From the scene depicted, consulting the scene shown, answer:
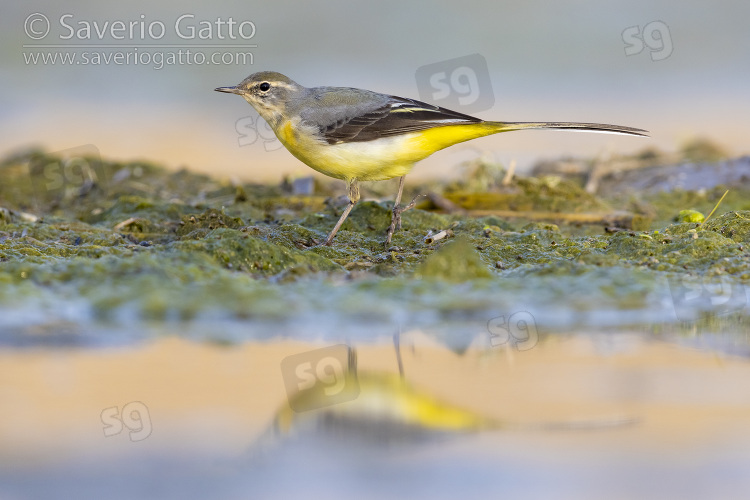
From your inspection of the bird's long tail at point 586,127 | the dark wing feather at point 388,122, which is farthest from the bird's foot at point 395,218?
the bird's long tail at point 586,127

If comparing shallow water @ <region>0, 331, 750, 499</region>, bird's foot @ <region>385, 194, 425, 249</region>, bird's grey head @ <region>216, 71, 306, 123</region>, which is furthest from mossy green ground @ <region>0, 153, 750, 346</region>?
bird's grey head @ <region>216, 71, 306, 123</region>

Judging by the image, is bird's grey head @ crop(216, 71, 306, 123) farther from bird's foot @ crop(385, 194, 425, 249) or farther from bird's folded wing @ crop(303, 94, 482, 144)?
bird's foot @ crop(385, 194, 425, 249)

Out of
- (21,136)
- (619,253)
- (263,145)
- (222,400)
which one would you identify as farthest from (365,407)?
(21,136)

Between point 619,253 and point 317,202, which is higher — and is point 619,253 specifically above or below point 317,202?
below

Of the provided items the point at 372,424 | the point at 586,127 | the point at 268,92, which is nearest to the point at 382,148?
the point at 268,92

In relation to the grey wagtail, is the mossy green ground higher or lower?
lower

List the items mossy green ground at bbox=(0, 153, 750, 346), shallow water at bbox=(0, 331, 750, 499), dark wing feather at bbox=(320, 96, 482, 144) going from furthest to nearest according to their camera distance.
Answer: dark wing feather at bbox=(320, 96, 482, 144)
mossy green ground at bbox=(0, 153, 750, 346)
shallow water at bbox=(0, 331, 750, 499)

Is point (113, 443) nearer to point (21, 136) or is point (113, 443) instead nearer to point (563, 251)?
point (563, 251)

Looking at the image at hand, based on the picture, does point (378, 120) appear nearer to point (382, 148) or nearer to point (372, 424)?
point (382, 148)
